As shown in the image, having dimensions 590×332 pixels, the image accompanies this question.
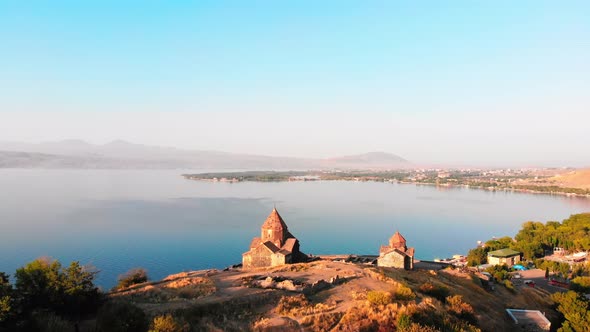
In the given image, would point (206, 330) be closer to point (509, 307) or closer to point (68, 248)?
point (509, 307)

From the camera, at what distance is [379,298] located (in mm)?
11859

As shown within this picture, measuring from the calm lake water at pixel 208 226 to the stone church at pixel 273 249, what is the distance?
12.6 metres

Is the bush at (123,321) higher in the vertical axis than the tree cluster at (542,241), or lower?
higher

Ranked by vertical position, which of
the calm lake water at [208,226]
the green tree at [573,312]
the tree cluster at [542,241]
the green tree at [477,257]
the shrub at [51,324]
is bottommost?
the calm lake water at [208,226]

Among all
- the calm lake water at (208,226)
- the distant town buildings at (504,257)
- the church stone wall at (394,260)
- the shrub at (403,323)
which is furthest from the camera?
the calm lake water at (208,226)

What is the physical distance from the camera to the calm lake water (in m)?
36.6

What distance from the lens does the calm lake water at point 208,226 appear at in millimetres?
36625

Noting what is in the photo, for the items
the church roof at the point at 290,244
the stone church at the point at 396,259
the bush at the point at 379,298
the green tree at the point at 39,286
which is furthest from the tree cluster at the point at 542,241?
the green tree at the point at 39,286

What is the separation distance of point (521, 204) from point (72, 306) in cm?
8959

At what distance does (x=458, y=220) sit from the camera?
6047cm

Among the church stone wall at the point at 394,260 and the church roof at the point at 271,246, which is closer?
the church roof at the point at 271,246

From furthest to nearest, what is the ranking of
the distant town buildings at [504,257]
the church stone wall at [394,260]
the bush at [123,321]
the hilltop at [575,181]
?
the hilltop at [575,181] < the distant town buildings at [504,257] < the church stone wall at [394,260] < the bush at [123,321]

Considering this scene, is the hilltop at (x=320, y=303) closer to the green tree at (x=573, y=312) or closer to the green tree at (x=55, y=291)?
the green tree at (x=573, y=312)

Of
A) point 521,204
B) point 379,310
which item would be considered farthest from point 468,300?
point 521,204
